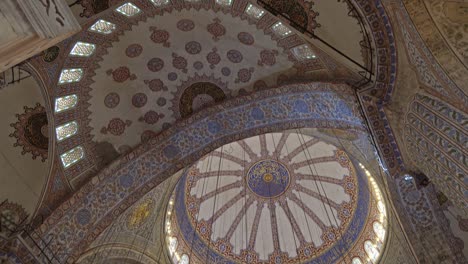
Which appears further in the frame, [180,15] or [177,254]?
[177,254]

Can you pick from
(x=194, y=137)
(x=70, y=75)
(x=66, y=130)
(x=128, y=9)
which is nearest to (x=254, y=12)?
(x=128, y=9)

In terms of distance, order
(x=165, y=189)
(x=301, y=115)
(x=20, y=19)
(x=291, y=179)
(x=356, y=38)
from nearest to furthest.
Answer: (x=20, y=19) → (x=356, y=38) → (x=301, y=115) → (x=165, y=189) → (x=291, y=179)

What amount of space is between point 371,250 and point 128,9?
28.9 ft

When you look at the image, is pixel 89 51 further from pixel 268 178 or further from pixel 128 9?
pixel 268 178

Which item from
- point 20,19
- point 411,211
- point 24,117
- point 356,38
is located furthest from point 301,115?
point 20,19

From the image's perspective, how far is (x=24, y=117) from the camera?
6.48 m

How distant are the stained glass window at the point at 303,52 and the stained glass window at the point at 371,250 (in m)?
5.99

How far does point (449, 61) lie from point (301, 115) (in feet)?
13.1

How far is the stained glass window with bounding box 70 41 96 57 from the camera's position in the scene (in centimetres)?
655

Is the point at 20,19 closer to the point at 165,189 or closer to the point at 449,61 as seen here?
the point at 449,61

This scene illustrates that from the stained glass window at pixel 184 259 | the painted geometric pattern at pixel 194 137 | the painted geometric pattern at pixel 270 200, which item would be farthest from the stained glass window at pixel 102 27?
the stained glass window at pixel 184 259

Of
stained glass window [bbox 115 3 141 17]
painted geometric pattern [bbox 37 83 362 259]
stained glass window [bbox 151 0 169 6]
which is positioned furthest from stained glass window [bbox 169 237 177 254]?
stained glass window [bbox 151 0 169 6]

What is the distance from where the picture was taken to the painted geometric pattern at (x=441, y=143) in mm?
3576

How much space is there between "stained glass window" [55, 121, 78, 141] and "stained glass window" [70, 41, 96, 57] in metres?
1.46
